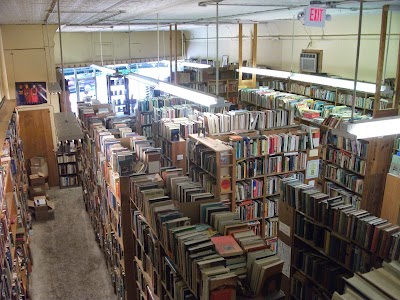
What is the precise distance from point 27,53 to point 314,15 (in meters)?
6.30

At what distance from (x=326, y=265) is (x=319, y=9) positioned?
10.9ft

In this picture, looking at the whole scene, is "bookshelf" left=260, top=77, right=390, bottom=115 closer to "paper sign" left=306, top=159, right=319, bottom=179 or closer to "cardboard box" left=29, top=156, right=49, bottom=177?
"paper sign" left=306, top=159, right=319, bottom=179

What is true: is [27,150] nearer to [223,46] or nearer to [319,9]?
[319,9]

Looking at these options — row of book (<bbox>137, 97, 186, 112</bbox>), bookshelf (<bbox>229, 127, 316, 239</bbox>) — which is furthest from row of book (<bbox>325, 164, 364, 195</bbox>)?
row of book (<bbox>137, 97, 186, 112</bbox>)

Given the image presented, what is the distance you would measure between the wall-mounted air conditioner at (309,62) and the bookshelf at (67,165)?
673 cm

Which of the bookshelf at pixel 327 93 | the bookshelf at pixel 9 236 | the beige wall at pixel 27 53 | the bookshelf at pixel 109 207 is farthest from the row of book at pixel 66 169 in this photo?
the bookshelf at pixel 327 93

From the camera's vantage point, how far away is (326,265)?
436 cm

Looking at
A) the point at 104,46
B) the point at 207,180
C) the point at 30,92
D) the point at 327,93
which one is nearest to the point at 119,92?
the point at 104,46

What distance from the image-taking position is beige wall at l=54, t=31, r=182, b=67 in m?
14.5

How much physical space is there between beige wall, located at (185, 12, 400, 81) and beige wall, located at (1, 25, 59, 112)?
696 centimetres

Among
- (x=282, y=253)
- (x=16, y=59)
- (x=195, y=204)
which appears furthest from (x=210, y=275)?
(x=16, y=59)

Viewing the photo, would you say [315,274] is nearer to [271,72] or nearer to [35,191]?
[271,72]

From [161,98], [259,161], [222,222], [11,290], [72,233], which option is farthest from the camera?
[161,98]

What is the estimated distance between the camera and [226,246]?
3.22m
